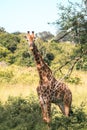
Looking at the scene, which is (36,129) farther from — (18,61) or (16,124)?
(18,61)

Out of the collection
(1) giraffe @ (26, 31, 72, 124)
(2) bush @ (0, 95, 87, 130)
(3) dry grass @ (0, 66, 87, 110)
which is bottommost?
(2) bush @ (0, 95, 87, 130)

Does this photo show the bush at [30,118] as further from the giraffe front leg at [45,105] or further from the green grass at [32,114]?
the giraffe front leg at [45,105]

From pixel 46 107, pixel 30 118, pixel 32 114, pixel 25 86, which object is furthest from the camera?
pixel 25 86

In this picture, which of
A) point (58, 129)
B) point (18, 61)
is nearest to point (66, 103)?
A: point (58, 129)

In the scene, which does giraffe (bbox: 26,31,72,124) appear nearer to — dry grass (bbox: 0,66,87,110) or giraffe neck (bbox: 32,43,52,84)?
A: giraffe neck (bbox: 32,43,52,84)

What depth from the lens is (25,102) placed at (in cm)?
1518

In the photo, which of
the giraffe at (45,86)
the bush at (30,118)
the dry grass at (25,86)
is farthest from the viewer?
the dry grass at (25,86)

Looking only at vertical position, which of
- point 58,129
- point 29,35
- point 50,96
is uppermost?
point 29,35

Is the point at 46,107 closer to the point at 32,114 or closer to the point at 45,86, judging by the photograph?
the point at 45,86

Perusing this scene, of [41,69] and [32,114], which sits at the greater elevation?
[41,69]

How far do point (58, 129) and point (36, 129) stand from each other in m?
0.66

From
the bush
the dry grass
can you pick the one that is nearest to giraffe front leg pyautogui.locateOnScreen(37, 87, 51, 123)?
the bush

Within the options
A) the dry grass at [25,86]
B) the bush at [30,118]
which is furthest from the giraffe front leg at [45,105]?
the dry grass at [25,86]

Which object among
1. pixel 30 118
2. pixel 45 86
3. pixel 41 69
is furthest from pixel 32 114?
pixel 41 69
